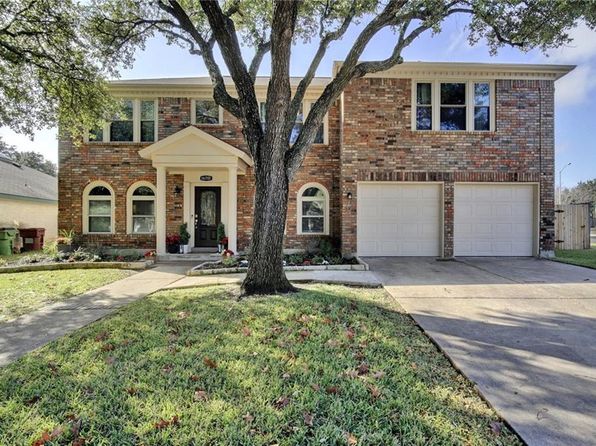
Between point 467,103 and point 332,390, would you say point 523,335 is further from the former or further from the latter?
point 467,103

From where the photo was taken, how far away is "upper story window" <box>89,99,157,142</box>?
1148cm

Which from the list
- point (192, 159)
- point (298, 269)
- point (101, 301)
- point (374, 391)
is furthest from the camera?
point (192, 159)

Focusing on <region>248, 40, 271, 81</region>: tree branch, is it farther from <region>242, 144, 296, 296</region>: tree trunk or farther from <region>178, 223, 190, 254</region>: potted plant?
<region>178, 223, 190, 254</region>: potted plant

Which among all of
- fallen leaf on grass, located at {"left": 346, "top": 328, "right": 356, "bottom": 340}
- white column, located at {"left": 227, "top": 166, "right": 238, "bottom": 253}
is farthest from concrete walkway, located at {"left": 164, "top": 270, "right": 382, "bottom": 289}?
fallen leaf on grass, located at {"left": 346, "top": 328, "right": 356, "bottom": 340}

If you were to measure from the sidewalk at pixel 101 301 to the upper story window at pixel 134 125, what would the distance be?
16.7 ft

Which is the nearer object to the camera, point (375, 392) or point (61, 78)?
point (375, 392)

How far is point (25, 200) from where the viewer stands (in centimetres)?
1673

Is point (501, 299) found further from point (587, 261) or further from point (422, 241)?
point (587, 261)

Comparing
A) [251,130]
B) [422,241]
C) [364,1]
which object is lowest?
[422,241]

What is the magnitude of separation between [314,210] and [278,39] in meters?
6.64

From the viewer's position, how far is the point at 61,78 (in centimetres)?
906

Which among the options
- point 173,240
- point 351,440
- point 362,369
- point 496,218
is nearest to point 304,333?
point 362,369

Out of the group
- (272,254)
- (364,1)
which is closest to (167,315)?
(272,254)

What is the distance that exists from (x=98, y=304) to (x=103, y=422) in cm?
402
